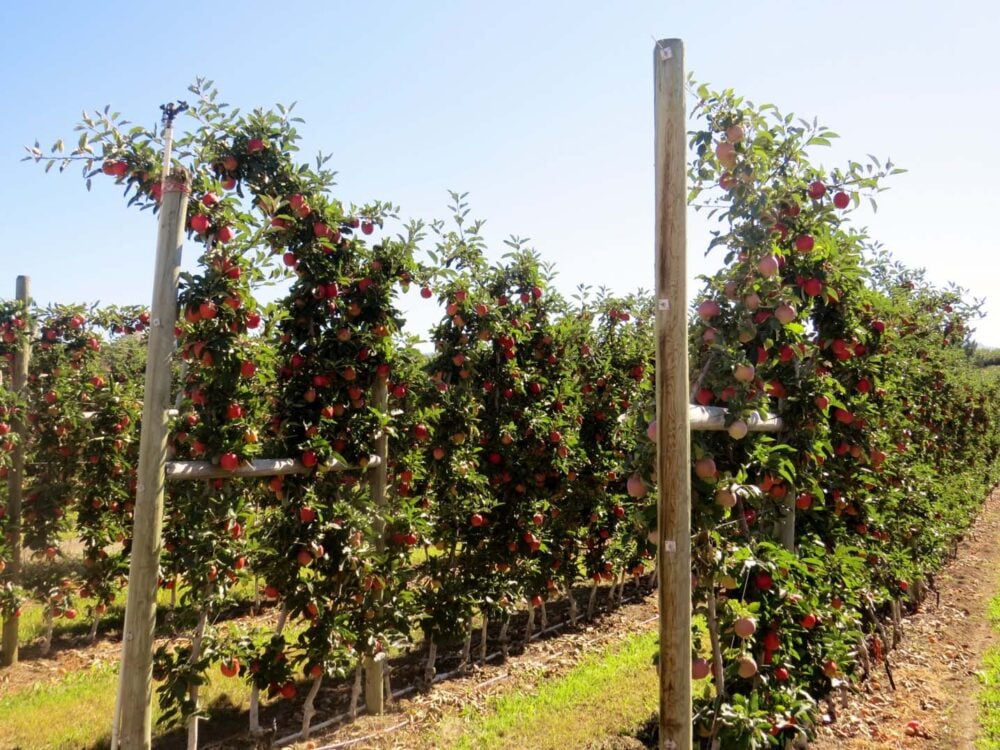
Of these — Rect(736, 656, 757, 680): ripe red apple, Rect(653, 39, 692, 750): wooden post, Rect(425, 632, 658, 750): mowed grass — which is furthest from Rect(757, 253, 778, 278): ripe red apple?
Rect(425, 632, 658, 750): mowed grass

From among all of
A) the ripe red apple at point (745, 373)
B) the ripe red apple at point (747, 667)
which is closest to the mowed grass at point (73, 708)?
the ripe red apple at point (747, 667)

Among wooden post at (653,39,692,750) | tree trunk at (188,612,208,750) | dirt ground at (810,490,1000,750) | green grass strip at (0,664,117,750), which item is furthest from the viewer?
green grass strip at (0,664,117,750)

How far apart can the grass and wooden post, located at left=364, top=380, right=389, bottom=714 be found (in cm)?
432

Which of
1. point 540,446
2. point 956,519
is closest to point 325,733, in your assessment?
point 540,446

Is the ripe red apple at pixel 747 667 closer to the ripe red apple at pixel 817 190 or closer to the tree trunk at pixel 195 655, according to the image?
the ripe red apple at pixel 817 190

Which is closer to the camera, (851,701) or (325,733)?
(325,733)

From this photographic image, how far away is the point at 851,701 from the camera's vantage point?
5.27 metres

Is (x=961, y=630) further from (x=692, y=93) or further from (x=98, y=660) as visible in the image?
(x=98, y=660)

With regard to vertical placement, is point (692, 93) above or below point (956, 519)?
above

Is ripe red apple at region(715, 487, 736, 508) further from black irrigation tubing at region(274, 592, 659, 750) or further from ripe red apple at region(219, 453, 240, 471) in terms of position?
black irrigation tubing at region(274, 592, 659, 750)

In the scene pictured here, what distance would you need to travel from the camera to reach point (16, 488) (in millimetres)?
6492

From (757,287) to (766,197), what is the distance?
0.56 metres

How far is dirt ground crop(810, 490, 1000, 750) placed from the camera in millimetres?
4668

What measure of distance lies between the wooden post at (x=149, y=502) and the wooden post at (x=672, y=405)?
2.62m
